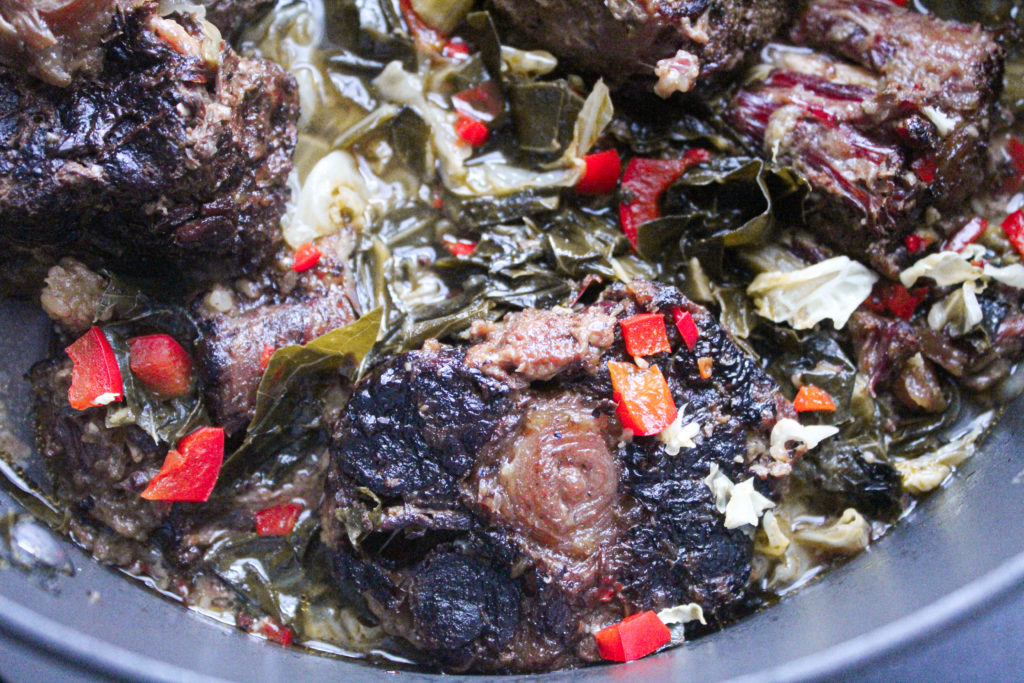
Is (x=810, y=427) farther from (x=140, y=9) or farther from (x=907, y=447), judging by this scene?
(x=140, y=9)

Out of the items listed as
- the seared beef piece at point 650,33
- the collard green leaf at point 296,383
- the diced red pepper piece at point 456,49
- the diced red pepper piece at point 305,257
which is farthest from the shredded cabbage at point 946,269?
the diced red pepper piece at point 305,257

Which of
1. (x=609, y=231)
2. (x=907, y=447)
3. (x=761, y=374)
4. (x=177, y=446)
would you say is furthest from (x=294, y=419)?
(x=907, y=447)

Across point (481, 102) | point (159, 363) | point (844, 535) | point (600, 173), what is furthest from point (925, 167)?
point (159, 363)

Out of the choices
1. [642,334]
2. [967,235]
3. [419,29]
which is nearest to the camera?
[642,334]

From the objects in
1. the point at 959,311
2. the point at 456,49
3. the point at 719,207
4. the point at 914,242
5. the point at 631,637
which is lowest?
the point at 631,637

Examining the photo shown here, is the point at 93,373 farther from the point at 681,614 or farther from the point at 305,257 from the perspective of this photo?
the point at 681,614

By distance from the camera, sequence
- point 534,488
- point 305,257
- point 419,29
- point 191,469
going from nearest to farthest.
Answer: point 534,488
point 191,469
point 305,257
point 419,29

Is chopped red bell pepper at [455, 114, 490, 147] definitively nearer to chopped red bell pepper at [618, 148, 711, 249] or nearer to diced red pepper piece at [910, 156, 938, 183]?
chopped red bell pepper at [618, 148, 711, 249]
